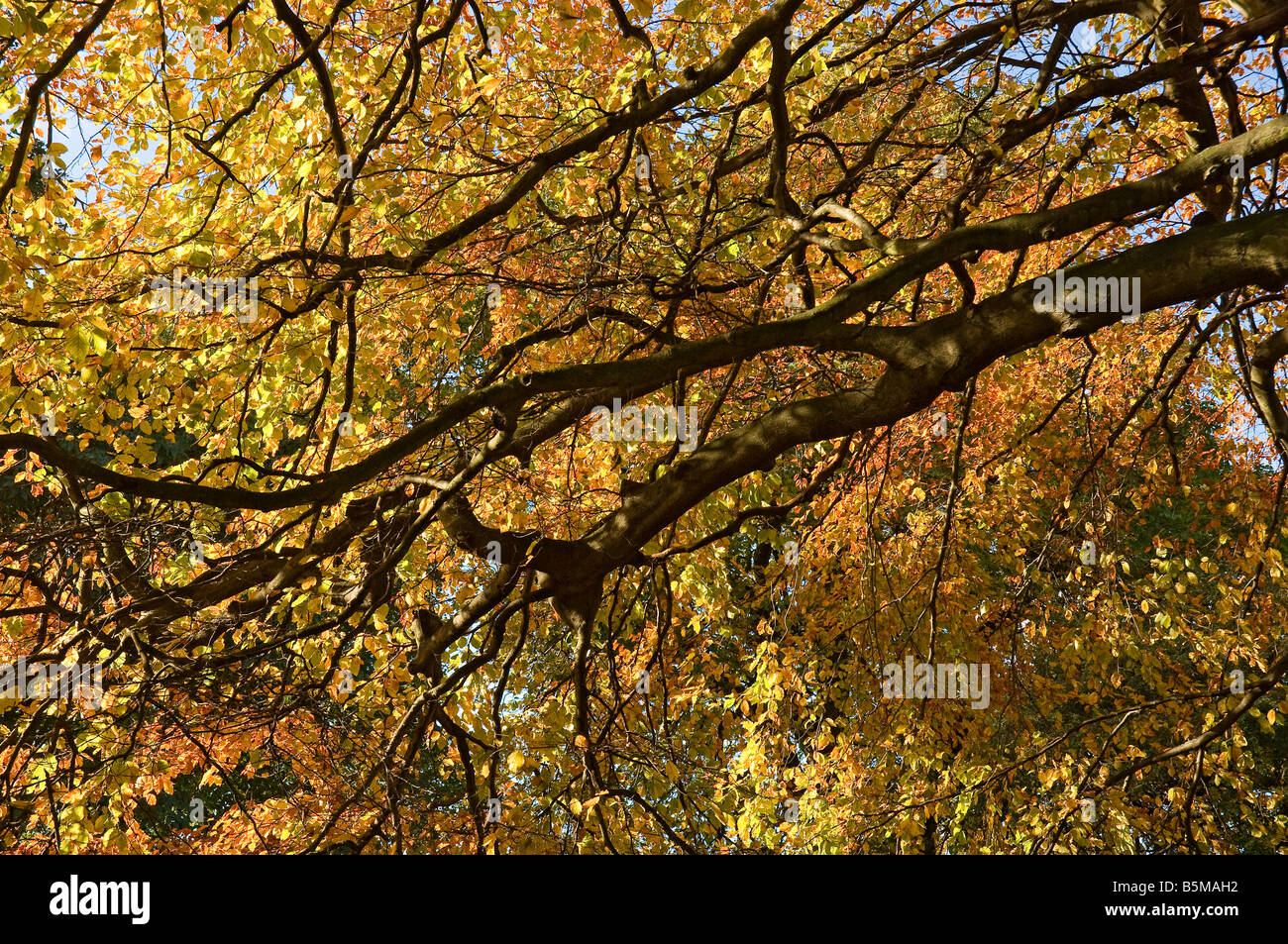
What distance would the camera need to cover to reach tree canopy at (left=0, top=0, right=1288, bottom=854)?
4.76 m

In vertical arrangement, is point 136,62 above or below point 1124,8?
above

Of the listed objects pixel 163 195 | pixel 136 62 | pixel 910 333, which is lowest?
pixel 910 333

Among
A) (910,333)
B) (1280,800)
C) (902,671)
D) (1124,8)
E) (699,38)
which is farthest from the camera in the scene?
(1280,800)

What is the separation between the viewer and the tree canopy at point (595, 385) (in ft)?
15.6

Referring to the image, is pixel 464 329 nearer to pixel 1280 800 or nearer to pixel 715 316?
pixel 715 316

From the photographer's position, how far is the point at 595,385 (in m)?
4.14

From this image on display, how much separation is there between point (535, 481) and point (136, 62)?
12.1 feet

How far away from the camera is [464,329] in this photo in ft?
42.4

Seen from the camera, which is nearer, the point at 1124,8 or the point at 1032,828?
the point at 1124,8

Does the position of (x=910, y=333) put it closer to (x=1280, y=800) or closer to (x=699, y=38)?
(x=699, y=38)

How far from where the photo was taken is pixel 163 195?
297 inches
